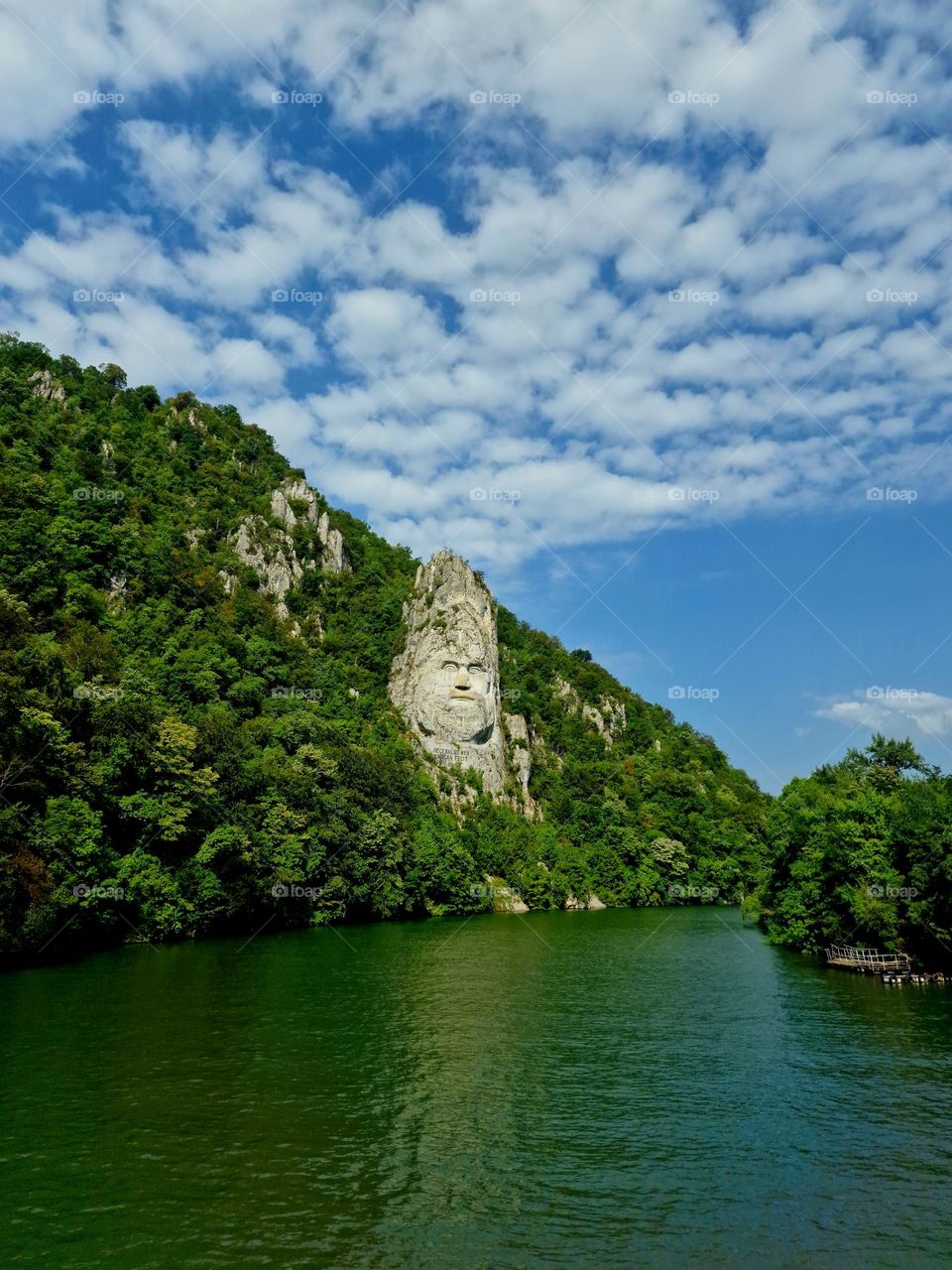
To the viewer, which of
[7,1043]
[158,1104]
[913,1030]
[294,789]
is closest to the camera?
[158,1104]

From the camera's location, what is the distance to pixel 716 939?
5231 cm

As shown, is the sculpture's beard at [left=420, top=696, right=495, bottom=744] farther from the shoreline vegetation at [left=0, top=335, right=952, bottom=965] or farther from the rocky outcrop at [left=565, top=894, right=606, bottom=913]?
the rocky outcrop at [left=565, top=894, right=606, bottom=913]

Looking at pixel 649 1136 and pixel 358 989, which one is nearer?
pixel 649 1136

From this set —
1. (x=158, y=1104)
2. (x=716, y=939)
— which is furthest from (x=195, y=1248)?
(x=716, y=939)

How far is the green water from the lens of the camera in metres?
12.1

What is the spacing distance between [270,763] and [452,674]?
3959cm

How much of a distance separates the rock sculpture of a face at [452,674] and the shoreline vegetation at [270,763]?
354 cm

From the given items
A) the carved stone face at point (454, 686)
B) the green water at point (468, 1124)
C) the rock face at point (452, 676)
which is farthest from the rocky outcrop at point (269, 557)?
the green water at point (468, 1124)

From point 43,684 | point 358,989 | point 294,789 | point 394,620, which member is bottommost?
point 358,989

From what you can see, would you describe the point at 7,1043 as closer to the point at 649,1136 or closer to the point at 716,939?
the point at 649,1136

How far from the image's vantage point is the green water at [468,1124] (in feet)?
39.7

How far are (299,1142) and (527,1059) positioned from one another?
842 centimetres

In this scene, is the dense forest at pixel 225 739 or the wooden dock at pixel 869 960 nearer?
the wooden dock at pixel 869 960

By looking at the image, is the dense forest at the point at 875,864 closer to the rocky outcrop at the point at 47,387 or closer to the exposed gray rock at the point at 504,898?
the exposed gray rock at the point at 504,898
